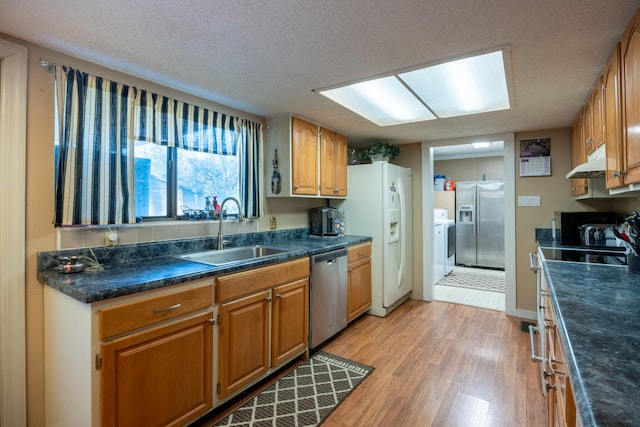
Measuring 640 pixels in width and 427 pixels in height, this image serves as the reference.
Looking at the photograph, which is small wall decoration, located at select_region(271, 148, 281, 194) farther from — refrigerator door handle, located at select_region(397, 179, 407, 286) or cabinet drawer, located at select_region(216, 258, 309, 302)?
refrigerator door handle, located at select_region(397, 179, 407, 286)

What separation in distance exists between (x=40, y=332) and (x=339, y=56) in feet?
7.16

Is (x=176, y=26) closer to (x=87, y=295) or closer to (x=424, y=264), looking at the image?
(x=87, y=295)

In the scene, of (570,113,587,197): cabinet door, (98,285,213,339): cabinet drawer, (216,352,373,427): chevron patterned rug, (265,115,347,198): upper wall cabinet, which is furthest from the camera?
(265,115,347,198): upper wall cabinet

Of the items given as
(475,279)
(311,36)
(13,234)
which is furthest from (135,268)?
(475,279)

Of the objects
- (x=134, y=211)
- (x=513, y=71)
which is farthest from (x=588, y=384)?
(x=134, y=211)

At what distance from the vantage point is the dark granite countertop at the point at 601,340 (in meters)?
0.59

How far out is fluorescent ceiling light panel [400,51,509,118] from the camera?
1.91 meters

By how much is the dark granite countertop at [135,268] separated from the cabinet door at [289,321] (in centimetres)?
26

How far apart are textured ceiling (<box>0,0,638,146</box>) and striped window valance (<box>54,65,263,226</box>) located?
16 cm

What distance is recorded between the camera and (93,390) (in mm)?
1314

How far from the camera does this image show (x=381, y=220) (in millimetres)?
3453

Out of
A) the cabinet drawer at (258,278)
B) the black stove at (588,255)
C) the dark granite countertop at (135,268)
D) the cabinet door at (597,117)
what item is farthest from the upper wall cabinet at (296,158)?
the cabinet door at (597,117)

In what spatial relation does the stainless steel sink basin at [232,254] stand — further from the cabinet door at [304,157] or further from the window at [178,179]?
the cabinet door at [304,157]

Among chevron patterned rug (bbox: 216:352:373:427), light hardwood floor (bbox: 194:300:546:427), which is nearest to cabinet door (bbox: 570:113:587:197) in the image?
light hardwood floor (bbox: 194:300:546:427)
